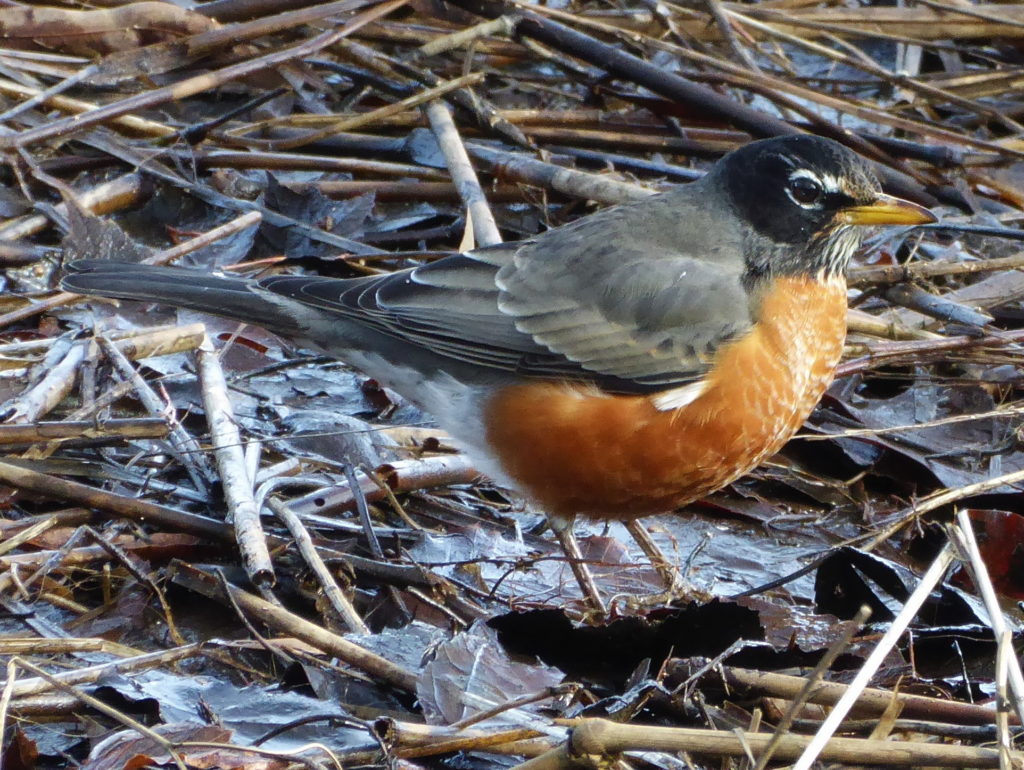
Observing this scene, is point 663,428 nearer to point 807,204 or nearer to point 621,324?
point 621,324

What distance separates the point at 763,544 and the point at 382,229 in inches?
85.1

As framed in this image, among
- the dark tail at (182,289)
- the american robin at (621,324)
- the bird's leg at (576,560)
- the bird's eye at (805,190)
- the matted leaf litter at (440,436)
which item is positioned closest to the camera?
the matted leaf litter at (440,436)

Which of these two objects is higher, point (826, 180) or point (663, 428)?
point (826, 180)

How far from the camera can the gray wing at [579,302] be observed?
4145 millimetres

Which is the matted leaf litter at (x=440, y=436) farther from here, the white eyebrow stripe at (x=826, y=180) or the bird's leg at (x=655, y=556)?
the white eyebrow stripe at (x=826, y=180)

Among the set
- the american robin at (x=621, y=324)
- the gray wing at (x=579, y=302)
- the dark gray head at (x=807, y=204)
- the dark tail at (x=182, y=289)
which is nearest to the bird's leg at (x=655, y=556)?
the american robin at (x=621, y=324)

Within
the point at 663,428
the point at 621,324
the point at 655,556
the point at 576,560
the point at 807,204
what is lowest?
the point at 655,556

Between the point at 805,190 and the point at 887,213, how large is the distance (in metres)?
0.27

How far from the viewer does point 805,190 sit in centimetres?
437

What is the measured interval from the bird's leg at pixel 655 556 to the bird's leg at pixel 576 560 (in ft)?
0.66

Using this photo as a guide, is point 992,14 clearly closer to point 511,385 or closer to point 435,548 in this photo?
Result: point 511,385

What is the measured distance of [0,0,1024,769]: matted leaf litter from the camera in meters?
2.93

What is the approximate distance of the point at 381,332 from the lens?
4402 mm

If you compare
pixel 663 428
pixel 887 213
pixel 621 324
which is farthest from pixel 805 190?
pixel 663 428
